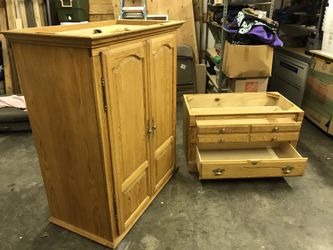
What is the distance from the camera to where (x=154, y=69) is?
5.43 feet

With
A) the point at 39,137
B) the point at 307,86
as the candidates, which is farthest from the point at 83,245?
the point at 307,86

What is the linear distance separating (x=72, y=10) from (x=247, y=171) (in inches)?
110

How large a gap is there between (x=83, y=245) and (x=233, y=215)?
3.08ft

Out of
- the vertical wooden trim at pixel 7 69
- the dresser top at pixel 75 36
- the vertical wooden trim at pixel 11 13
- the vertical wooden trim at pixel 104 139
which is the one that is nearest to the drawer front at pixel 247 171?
the vertical wooden trim at pixel 104 139

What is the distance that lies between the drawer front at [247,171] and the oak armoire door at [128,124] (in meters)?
0.46

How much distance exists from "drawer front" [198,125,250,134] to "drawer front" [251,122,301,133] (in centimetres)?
6

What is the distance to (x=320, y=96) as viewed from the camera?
2.88 meters

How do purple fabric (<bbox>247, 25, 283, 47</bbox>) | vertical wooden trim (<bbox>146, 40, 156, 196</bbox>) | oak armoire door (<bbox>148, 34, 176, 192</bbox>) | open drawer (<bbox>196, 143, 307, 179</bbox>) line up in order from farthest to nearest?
purple fabric (<bbox>247, 25, 283, 47</bbox>), open drawer (<bbox>196, 143, 307, 179</bbox>), oak armoire door (<bbox>148, 34, 176, 192</bbox>), vertical wooden trim (<bbox>146, 40, 156, 196</bbox>)

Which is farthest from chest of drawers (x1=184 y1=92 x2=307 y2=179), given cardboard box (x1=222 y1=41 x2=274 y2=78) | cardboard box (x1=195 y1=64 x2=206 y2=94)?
cardboard box (x1=195 y1=64 x2=206 y2=94)

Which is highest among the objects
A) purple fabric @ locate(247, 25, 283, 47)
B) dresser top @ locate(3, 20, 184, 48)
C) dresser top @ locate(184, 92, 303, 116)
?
dresser top @ locate(3, 20, 184, 48)

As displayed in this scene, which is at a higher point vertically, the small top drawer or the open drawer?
the small top drawer

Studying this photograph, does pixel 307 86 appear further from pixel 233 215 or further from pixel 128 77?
pixel 128 77

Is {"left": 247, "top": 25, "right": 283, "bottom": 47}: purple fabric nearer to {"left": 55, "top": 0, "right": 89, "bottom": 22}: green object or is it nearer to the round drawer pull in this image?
the round drawer pull

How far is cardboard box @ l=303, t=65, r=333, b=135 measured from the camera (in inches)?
108
